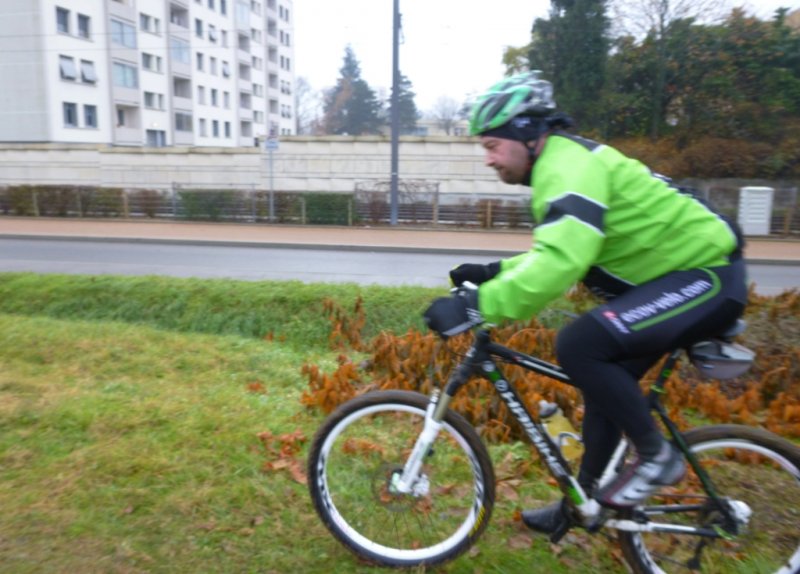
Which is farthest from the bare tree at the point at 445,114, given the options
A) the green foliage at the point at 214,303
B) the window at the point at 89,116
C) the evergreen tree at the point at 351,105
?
the green foliage at the point at 214,303

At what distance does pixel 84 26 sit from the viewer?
165ft

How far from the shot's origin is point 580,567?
3.02m

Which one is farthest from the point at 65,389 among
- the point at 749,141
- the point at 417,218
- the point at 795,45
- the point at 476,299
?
the point at 795,45

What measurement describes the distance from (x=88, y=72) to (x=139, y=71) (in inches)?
273

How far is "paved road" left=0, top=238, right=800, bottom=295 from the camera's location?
1423cm

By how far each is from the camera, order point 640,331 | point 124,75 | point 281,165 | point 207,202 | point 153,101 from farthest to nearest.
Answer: point 153,101, point 124,75, point 281,165, point 207,202, point 640,331

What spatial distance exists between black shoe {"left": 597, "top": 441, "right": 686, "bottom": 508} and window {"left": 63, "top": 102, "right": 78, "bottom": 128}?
5144cm

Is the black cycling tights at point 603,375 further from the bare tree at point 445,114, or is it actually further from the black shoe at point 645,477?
the bare tree at point 445,114

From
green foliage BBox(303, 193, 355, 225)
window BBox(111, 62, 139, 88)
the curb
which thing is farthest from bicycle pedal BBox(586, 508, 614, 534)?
window BBox(111, 62, 139, 88)

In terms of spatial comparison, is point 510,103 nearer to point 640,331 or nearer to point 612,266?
point 612,266

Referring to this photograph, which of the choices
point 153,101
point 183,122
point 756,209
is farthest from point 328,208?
point 183,122

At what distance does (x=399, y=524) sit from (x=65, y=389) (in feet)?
9.66

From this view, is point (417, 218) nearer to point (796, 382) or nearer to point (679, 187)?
point (796, 382)

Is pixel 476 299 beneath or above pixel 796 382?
above
